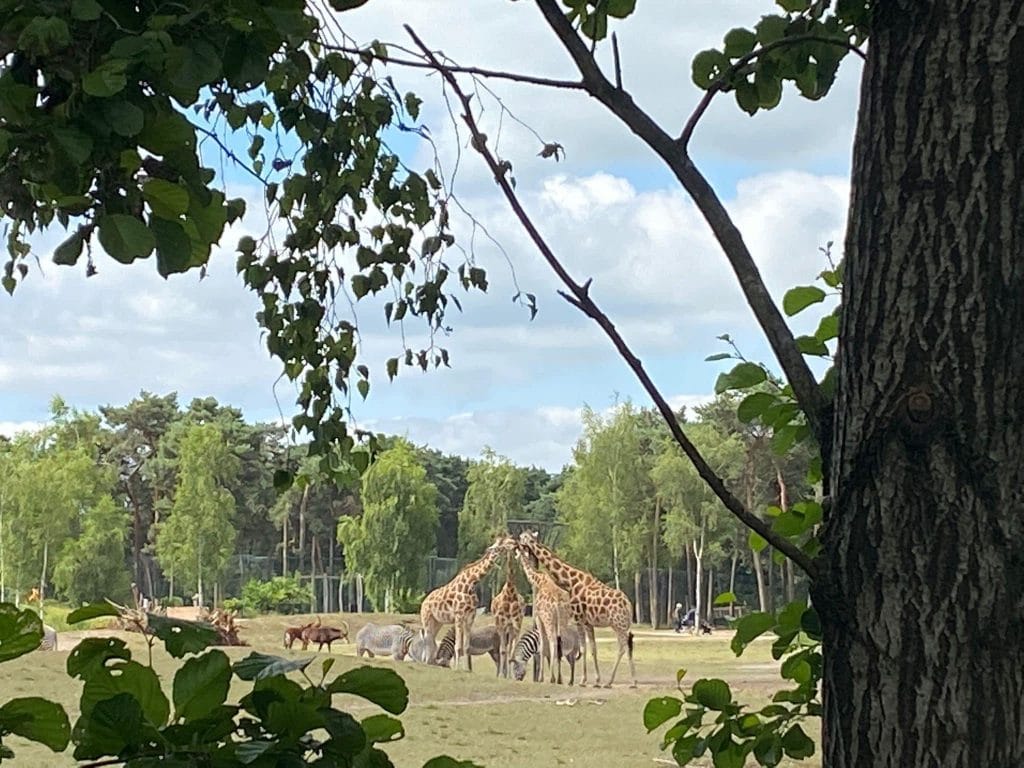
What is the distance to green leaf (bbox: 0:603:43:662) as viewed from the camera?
551 millimetres

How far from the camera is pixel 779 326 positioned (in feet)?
2.12

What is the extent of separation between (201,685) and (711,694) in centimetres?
50

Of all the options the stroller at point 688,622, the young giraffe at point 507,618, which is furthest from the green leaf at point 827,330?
the stroller at point 688,622

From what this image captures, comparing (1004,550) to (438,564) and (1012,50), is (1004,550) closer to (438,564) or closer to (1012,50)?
(1012,50)

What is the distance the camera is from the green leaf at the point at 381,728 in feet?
2.03

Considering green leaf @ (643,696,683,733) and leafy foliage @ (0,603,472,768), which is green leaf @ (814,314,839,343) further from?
leafy foliage @ (0,603,472,768)

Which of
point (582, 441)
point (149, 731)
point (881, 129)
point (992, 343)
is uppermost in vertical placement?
point (582, 441)

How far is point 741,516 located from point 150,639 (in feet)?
0.93

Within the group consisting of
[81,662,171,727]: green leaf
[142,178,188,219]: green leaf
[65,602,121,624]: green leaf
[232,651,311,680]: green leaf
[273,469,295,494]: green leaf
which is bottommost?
[81,662,171,727]: green leaf

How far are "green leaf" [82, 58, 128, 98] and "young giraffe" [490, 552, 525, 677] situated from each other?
9.04m

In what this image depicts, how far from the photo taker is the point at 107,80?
463 mm

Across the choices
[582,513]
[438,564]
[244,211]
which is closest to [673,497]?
[582,513]

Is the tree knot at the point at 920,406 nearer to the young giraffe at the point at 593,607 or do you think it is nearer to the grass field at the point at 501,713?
the grass field at the point at 501,713

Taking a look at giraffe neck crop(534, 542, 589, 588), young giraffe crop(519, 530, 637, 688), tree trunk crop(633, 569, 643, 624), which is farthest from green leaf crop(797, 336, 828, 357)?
tree trunk crop(633, 569, 643, 624)
